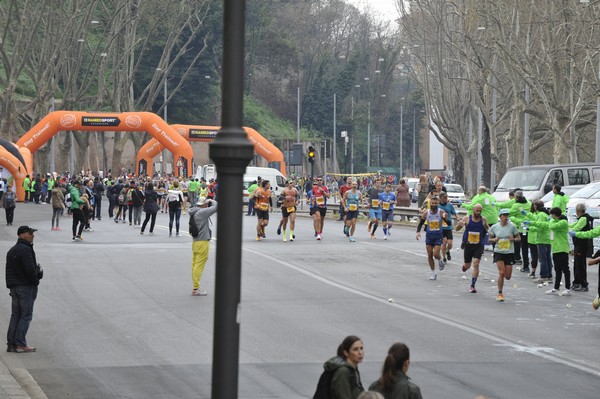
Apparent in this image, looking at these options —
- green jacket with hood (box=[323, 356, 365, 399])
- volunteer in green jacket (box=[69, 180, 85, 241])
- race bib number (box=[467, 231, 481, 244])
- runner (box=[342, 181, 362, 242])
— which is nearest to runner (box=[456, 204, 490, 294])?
race bib number (box=[467, 231, 481, 244])

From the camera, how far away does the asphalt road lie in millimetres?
12742

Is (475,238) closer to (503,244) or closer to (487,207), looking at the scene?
(503,244)

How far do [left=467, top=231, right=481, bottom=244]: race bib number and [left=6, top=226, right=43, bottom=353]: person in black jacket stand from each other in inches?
359

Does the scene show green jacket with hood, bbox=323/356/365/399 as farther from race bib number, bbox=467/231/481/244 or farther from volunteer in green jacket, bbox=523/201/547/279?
volunteer in green jacket, bbox=523/201/547/279

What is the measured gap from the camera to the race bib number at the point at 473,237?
69.3 ft

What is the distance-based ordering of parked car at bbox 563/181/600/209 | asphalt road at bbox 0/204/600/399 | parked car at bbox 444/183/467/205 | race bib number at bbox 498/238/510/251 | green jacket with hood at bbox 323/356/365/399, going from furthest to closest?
parked car at bbox 444/183/467/205 → parked car at bbox 563/181/600/209 → race bib number at bbox 498/238/510/251 → asphalt road at bbox 0/204/600/399 → green jacket with hood at bbox 323/356/365/399

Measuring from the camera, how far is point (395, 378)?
775 centimetres

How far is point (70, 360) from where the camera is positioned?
14.0 meters

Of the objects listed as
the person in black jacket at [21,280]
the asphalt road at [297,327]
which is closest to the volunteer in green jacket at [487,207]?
the asphalt road at [297,327]

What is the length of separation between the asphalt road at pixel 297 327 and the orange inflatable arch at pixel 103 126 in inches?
1212

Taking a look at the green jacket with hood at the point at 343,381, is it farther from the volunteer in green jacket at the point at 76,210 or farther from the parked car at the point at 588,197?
the volunteer in green jacket at the point at 76,210

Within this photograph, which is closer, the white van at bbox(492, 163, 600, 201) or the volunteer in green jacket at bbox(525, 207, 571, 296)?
the volunteer in green jacket at bbox(525, 207, 571, 296)

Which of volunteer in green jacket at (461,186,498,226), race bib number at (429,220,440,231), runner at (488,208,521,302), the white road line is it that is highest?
volunteer in green jacket at (461,186,498,226)

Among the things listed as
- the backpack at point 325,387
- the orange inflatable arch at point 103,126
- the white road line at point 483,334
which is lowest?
the white road line at point 483,334
